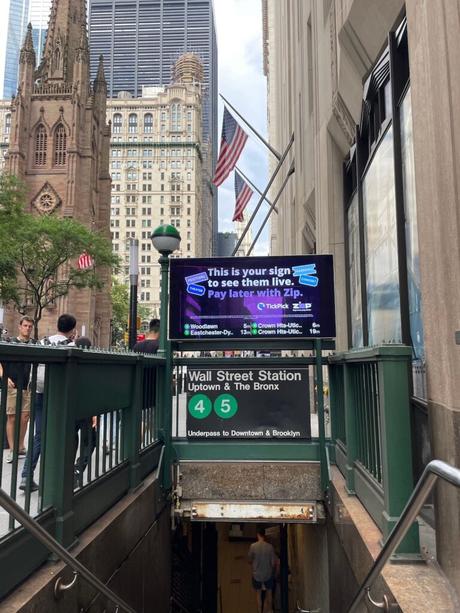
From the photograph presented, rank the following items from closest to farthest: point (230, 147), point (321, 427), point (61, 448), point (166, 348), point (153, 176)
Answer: point (61, 448)
point (321, 427)
point (166, 348)
point (230, 147)
point (153, 176)

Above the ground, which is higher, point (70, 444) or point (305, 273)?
point (305, 273)

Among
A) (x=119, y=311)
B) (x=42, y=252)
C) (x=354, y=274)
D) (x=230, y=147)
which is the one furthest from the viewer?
(x=119, y=311)

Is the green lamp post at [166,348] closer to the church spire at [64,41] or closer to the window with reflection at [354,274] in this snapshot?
the window with reflection at [354,274]

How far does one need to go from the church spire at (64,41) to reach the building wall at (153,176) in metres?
45.9

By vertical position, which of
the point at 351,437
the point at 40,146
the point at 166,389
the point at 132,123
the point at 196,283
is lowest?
the point at 351,437

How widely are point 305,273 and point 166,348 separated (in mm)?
2166

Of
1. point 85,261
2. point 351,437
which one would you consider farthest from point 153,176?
point 351,437

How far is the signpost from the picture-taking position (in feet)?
21.8

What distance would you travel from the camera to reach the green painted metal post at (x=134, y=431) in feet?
17.1

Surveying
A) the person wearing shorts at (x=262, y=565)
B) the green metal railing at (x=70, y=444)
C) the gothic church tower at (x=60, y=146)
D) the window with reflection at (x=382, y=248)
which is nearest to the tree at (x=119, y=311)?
the gothic church tower at (x=60, y=146)

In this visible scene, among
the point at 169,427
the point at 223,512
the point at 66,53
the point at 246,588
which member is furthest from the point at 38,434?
the point at 66,53

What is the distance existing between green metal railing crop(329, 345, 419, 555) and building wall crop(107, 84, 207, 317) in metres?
113

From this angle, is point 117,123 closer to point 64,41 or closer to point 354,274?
point 64,41

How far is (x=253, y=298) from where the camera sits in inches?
259
